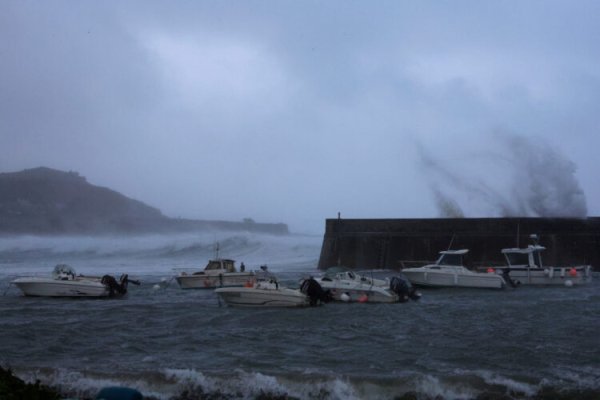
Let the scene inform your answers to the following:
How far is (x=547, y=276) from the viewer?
2925 cm

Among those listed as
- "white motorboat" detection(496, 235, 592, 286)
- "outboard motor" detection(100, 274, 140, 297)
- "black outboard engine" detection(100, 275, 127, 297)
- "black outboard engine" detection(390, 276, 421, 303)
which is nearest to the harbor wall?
"white motorboat" detection(496, 235, 592, 286)

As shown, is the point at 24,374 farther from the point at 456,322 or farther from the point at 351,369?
the point at 456,322

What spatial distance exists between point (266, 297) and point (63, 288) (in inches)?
330

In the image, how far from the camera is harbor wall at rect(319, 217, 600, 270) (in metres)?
35.2

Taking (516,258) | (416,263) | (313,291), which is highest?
(516,258)

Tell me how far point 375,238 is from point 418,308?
57.2ft

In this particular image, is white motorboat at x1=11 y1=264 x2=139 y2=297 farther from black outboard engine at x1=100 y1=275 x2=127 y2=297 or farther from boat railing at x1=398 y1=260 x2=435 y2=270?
boat railing at x1=398 y1=260 x2=435 y2=270

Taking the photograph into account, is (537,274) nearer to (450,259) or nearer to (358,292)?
(450,259)

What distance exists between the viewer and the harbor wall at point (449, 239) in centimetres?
3519

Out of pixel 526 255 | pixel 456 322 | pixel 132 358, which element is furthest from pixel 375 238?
pixel 132 358

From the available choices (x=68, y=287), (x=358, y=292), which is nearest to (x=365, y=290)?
(x=358, y=292)

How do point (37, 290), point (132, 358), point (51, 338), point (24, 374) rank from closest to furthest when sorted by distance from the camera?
point (24, 374) → point (132, 358) → point (51, 338) → point (37, 290)

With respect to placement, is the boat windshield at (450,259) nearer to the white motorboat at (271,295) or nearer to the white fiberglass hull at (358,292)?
the white fiberglass hull at (358,292)

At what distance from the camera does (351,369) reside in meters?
12.2
